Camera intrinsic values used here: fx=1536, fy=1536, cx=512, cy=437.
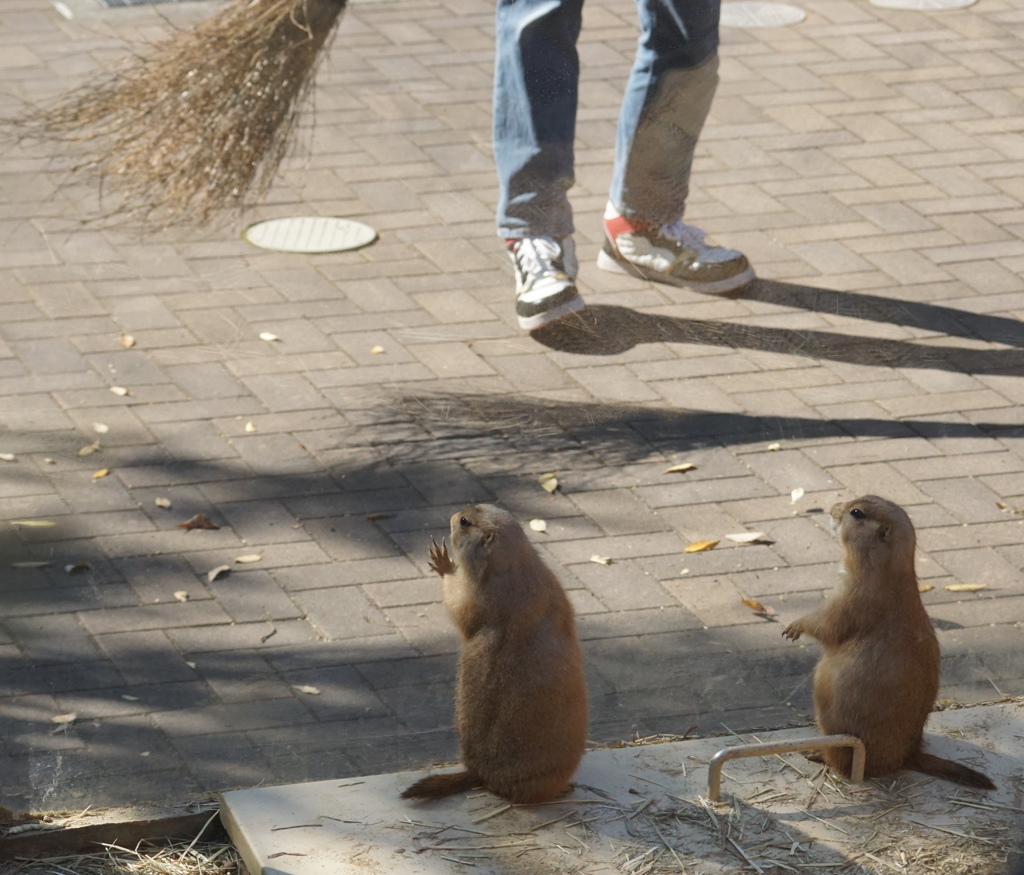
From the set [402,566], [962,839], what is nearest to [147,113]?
[402,566]

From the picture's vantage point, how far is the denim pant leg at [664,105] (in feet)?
21.9

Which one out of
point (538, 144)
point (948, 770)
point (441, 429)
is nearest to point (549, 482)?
point (441, 429)

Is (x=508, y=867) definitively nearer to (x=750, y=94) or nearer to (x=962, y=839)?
(x=962, y=839)

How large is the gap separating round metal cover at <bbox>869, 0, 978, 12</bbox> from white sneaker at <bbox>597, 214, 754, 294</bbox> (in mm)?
4696

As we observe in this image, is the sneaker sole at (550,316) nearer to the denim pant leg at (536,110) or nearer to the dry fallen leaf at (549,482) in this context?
the denim pant leg at (536,110)

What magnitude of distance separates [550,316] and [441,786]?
327 cm

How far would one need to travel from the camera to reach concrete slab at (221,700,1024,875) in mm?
3463

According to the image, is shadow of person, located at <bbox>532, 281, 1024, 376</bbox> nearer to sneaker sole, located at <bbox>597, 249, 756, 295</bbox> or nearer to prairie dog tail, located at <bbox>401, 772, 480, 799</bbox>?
sneaker sole, located at <bbox>597, 249, 756, 295</bbox>

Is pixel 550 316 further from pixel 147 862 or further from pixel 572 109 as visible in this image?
pixel 147 862

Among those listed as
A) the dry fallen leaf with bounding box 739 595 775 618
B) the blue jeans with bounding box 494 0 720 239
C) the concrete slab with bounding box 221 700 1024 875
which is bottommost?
the dry fallen leaf with bounding box 739 595 775 618

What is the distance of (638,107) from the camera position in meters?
6.95

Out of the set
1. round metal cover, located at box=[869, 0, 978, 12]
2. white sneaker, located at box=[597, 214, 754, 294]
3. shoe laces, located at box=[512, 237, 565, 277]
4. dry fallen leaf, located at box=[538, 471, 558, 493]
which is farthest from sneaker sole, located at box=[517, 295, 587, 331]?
round metal cover, located at box=[869, 0, 978, 12]

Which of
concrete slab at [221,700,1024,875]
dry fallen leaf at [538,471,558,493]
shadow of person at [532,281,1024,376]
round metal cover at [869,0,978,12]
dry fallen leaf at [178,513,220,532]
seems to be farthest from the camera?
round metal cover at [869,0,978,12]

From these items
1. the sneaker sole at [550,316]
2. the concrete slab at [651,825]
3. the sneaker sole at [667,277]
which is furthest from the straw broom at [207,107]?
the concrete slab at [651,825]
